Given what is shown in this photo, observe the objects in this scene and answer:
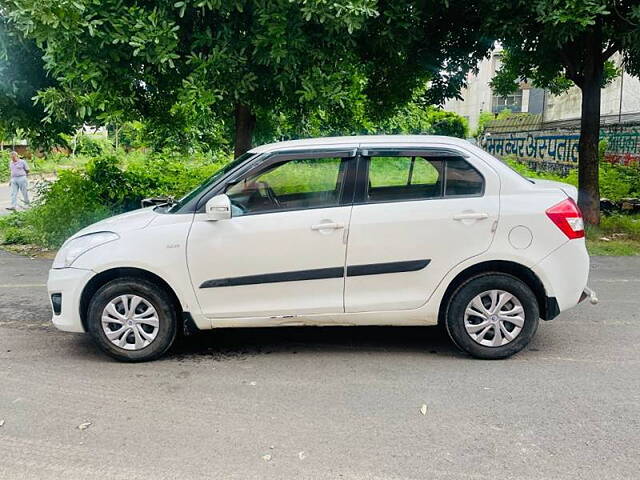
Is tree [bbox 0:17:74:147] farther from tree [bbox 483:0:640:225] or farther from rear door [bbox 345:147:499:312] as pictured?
tree [bbox 483:0:640:225]

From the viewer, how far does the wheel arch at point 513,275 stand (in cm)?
454

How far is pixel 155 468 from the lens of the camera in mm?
3135

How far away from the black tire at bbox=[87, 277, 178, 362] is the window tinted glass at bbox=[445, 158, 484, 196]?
238 cm

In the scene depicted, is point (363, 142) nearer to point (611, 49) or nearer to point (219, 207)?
point (219, 207)

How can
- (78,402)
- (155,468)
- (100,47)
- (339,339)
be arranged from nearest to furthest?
(155,468) < (78,402) < (339,339) < (100,47)

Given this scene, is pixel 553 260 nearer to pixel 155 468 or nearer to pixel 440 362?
pixel 440 362

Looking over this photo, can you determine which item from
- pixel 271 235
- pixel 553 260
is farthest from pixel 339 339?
pixel 553 260

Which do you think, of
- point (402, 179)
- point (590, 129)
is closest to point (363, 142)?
point (402, 179)

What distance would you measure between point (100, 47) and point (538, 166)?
60.5ft

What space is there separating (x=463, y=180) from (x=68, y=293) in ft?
10.5

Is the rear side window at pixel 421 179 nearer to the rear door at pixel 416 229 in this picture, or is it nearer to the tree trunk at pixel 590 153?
the rear door at pixel 416 229

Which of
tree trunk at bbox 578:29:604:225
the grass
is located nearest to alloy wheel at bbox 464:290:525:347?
the grass

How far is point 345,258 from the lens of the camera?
448cm

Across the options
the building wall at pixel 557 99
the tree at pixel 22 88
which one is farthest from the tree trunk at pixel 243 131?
the building wall at pixel 557 99
